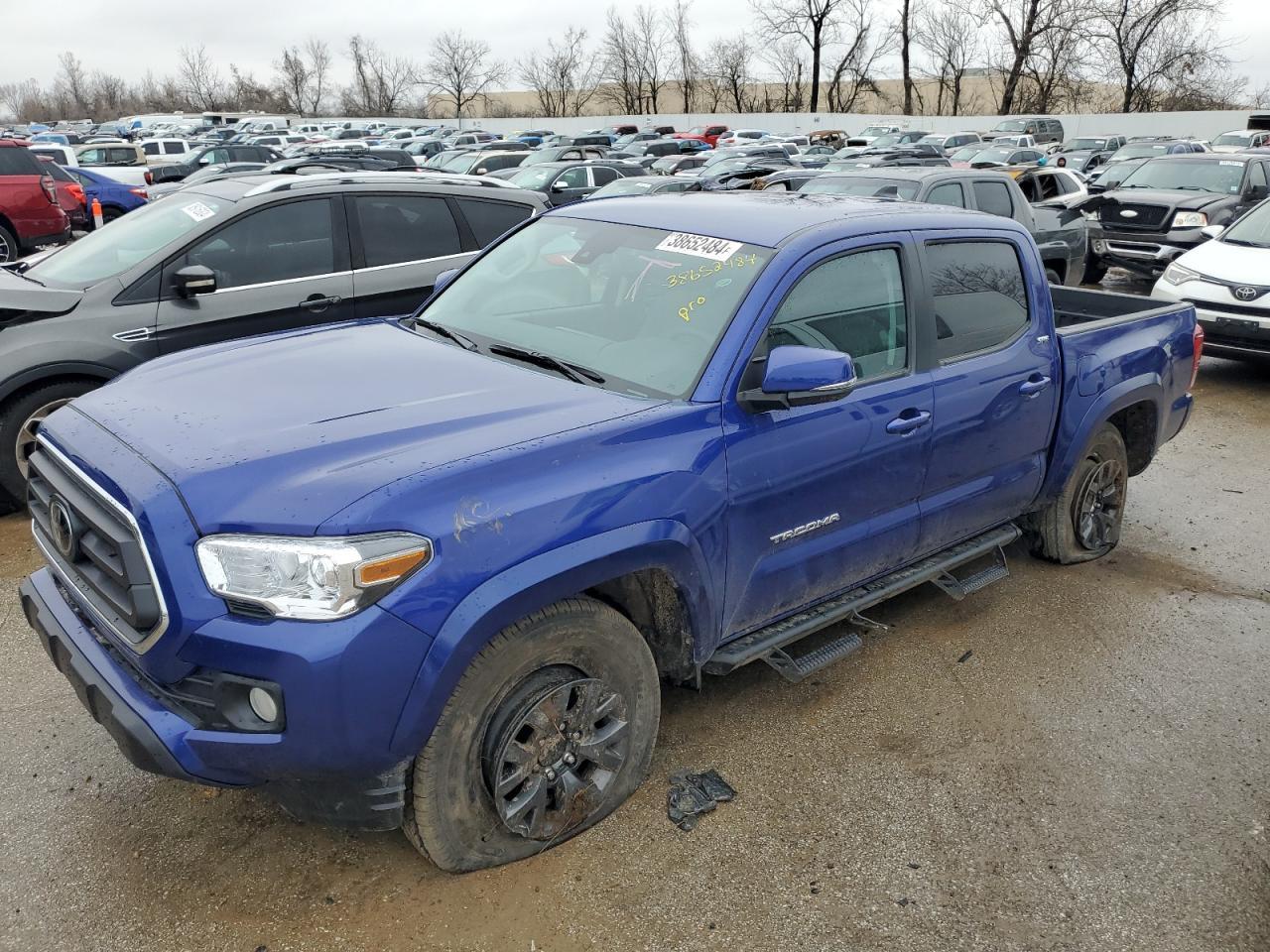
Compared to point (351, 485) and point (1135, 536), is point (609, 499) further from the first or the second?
point (1135, 536)

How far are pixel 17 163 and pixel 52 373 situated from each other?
10863 millimetres

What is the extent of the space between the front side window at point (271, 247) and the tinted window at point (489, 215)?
3.10 feet

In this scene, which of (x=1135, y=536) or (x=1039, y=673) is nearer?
(x=1039, y=673)

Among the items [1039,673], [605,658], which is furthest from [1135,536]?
[605,658]

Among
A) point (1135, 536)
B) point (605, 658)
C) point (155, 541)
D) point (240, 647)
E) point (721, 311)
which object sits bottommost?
point (1135, 536)

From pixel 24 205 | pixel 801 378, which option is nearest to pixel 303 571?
pixel 801 378

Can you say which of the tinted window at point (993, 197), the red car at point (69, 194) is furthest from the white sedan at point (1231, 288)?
the red car at point (69, 194)

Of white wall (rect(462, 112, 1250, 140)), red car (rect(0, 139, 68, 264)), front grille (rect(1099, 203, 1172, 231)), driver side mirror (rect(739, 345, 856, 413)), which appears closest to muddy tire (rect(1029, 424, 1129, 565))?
driver side mirror (rect(739, 345, 856, 413))

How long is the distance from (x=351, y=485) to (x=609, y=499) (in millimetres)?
681

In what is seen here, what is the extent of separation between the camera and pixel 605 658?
9.42 feet

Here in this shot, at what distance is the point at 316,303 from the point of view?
582 cm

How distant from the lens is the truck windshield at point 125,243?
18.3 ft

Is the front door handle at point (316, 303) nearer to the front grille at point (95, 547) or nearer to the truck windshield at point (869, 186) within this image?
the front grille at point (95, 547)

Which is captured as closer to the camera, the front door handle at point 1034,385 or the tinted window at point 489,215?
the front door handle at point 1034,385
